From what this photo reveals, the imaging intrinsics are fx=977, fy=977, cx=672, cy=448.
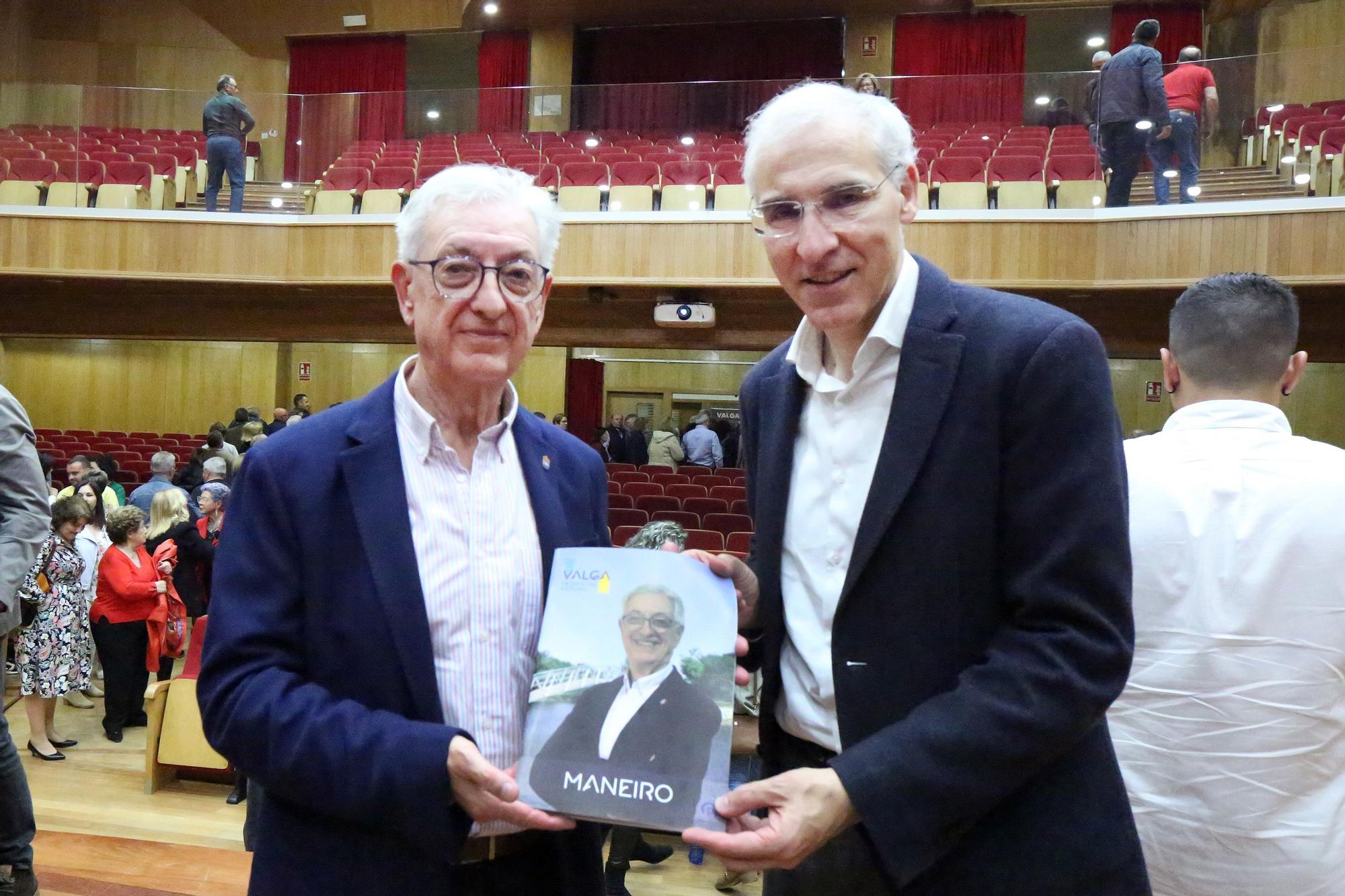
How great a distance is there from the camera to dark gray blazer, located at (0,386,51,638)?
2.47m

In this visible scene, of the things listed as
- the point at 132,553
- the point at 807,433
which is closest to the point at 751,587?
the point at 807,433

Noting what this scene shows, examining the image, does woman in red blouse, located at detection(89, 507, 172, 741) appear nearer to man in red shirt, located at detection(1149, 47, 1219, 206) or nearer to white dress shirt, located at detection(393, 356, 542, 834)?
white dress shirt, located at detection(393, 356, 542, 834)

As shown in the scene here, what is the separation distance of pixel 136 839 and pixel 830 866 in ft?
11.8

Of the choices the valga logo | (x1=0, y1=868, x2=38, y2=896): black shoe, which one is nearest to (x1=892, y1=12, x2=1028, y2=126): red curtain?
(x1=0, y1=868, x2=38, y2=896): black shoe

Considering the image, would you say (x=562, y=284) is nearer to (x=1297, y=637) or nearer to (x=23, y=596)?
→ (x=23, y=596)

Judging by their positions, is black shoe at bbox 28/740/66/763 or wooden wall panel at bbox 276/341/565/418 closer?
black shoe at bbox 28/740/66/763

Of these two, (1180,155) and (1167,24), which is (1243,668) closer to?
(1180,155)

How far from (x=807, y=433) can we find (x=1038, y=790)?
52 cm

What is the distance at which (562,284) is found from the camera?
9062 mm

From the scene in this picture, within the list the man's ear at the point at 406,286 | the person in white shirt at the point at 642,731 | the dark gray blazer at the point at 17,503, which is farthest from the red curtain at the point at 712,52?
the person in white shirt at the point at 642,731

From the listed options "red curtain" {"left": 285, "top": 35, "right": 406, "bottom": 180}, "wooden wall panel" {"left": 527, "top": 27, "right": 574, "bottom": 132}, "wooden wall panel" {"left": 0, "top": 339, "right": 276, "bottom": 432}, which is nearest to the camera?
"red curtain" {"left": 285, "top": 35, "right": 406, "bottom": 180}

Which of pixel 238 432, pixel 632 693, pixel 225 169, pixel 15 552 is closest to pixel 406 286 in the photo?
pixel 632 693

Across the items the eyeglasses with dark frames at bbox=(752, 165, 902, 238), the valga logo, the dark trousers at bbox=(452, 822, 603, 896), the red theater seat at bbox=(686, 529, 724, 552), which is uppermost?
the eyeglasses with dark frames at bbox=(752, 165, 902, 238)

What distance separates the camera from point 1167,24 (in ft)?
40.3
